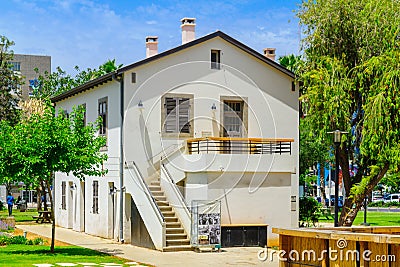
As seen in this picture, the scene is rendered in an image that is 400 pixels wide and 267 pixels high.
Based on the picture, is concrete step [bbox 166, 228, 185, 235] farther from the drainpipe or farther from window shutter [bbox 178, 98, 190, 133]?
window shutter [bbox 178, 98, 190, 133]

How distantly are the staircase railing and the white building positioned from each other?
4cm

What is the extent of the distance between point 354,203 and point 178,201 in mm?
7774

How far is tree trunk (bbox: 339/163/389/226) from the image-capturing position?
28.1 meters

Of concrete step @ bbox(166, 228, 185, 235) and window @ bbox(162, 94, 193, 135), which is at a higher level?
window @ bbox(162, 94, 193, 135)

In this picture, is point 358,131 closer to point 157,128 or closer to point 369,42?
point 369,42

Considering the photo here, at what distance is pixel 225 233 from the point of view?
2592 cm

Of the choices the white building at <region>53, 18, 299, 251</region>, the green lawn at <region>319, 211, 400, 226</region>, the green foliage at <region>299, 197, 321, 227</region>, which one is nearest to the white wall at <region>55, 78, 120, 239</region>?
the white building at <region>53, 18, 299, 251</region>

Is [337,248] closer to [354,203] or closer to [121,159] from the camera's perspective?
[121,159]

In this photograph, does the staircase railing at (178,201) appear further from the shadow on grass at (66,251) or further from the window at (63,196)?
the window at (63,196)

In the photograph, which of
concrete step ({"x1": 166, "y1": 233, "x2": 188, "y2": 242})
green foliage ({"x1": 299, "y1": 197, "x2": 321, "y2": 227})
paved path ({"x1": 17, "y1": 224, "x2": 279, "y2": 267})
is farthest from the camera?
green foliage ({"x1": 299, "y1": 197, "x2": 321, "y2": 227})

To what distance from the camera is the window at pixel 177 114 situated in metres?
28.5

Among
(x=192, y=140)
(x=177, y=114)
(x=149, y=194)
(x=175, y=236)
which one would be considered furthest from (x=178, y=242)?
(x=177, y=114)

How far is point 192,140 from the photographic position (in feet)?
91.1

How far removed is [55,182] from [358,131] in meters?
18.0
